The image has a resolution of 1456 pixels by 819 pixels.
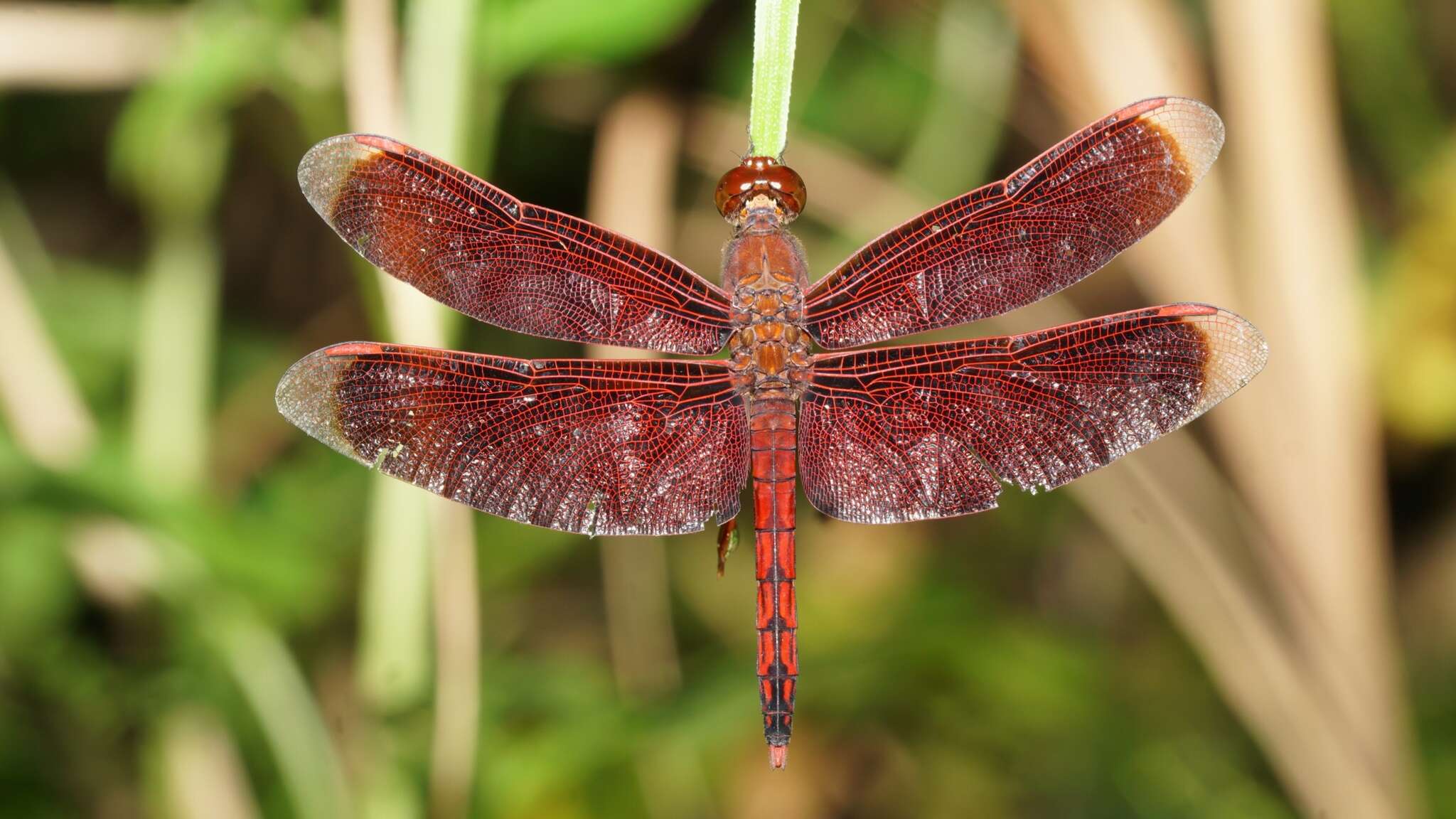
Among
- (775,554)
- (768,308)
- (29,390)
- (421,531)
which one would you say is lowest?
(775,554)

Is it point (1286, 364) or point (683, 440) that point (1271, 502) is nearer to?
point (1286, 364)

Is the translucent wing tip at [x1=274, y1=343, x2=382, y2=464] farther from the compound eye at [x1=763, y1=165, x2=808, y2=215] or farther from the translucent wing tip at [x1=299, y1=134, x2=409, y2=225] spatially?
the compound eye at [x1=763, y1=165, x2=808, y2=215]

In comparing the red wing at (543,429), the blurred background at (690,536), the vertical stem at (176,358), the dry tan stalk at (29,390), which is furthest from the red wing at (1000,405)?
the dry tan stalk at (29,390)

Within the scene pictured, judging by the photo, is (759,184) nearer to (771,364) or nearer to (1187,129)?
(771,364)

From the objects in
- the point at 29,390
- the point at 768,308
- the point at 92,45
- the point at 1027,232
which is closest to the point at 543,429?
the point at 768,308

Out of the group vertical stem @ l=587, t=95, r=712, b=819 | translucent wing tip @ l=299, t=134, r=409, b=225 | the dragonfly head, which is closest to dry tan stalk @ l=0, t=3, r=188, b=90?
vertical stem @ l=587, t=95, r=712, b=819

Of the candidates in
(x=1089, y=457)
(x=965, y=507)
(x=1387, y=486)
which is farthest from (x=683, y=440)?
(x=1387, y=486)

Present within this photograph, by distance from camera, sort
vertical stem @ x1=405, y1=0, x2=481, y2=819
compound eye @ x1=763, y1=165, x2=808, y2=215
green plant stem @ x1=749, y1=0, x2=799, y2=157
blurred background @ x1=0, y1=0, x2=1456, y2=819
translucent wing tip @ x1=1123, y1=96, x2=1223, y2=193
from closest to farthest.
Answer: green plant stem @ x1=749, y1=0, x2=799, y2=157, translucent wing tip @ x1=1123, y1=96, x2=1223, y2=193, compound eye @ x1=763, y1=165, x2=808, y2=215, vertical stem @ x1=405, y1=0, x2=481, y2=819, blurred background @ x1=0, y1=0, x2=1456, y2=819
